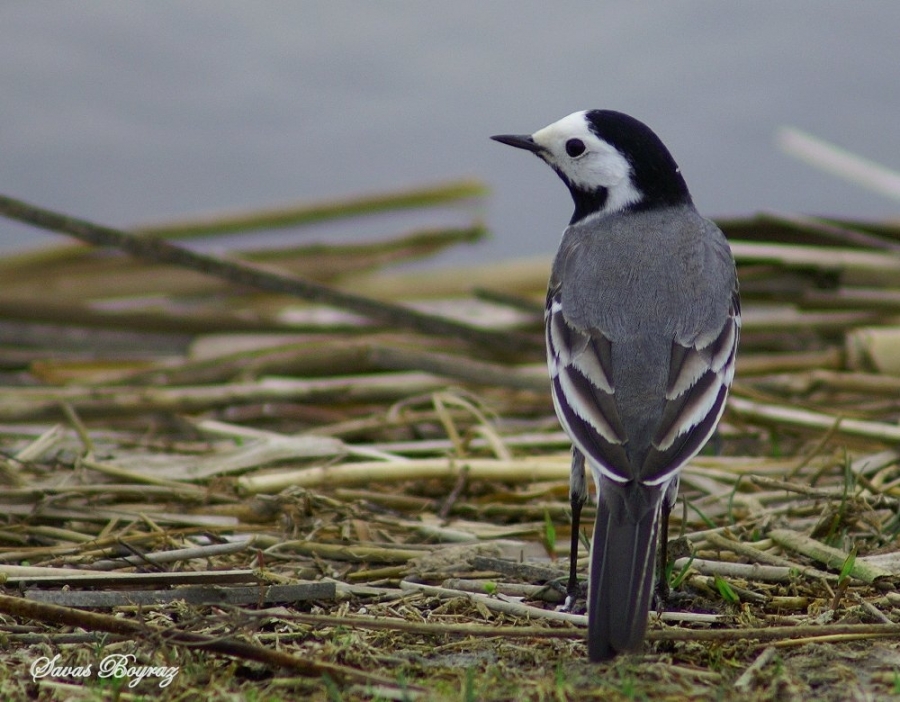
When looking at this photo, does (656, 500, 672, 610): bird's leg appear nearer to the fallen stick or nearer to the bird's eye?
the bird's eye

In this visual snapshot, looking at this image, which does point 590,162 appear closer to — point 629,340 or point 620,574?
point 629,340

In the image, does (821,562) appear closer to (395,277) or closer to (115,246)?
(115,246)

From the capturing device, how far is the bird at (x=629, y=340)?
3.07 meters

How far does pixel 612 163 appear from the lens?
457cm

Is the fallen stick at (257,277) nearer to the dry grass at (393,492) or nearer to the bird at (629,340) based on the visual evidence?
the dry grass at (393,492)

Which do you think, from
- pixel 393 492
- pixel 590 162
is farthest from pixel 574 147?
pixel 393 492

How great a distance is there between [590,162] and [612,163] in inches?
4.1

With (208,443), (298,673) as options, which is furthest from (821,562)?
(208,443)

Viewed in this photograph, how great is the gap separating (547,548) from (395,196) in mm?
4985

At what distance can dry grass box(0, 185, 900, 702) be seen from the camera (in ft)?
9.59

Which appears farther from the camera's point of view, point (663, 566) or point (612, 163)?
point (612, 163)

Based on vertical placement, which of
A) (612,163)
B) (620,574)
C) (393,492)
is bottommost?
(393,492)

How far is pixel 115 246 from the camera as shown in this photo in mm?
5691

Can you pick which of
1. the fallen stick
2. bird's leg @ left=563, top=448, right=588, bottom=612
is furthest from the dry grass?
bird's leg @ left=563, top=448, right=588, bottom=612
